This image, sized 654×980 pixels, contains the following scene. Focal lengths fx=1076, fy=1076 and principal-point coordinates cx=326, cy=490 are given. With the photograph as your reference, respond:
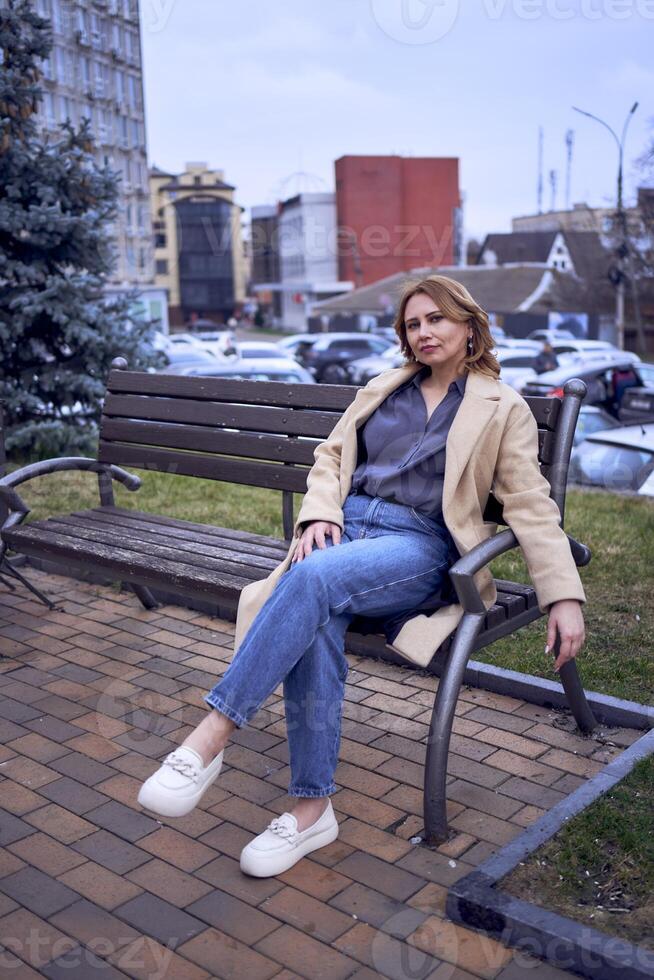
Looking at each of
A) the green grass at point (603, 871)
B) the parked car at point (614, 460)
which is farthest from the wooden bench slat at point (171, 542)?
the parked car at point (614, 460)

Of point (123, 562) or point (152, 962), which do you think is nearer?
point (152, 962)

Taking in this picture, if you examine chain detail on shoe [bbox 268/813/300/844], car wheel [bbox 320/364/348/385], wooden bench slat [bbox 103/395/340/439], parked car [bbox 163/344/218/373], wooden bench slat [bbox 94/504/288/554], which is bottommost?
car wheel [bbox 320/364/348/385]

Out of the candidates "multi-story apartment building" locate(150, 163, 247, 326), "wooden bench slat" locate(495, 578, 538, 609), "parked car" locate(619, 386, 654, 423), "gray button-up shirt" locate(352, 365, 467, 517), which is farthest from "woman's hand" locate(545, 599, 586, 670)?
"multi-story apartment building" locate(150, 163, 247, 326)

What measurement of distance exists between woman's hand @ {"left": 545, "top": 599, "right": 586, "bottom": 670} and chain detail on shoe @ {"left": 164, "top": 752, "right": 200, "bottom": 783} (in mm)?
969

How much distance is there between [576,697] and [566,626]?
2.21 ft

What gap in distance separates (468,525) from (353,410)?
0.59 m

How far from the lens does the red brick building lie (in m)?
75.9

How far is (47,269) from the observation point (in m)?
9.30

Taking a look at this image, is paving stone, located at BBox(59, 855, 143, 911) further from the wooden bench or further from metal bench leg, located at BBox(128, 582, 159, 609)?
metal bench leg, located at BBox(128, 582, 159, 609)

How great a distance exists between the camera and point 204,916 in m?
2.60

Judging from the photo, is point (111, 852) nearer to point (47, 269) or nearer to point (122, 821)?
point (122, 821)

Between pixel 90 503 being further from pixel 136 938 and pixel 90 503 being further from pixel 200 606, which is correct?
pixel 136 938

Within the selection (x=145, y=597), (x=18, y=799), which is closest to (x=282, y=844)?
(x=18, y=799)

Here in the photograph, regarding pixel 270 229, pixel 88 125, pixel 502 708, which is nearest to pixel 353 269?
pixel 270 229
